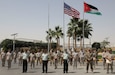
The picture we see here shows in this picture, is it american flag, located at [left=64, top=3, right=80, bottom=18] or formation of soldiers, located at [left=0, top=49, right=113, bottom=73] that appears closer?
formation of soldiers, located at [left=0, top=49, right=113, bottom=73]

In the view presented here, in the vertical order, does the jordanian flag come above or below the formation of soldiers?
above

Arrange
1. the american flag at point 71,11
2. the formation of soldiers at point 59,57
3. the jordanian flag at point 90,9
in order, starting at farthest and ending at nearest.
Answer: the jordanian flag at point 90,9, the american flag at point 71,11, the formation of soldiers at point 59,57

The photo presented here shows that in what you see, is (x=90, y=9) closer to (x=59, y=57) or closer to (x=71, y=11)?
(x=71, y=11)

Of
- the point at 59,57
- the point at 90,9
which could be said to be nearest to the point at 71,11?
the point at 90,9

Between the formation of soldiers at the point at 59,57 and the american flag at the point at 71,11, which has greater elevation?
the american flag at the point at 71,11

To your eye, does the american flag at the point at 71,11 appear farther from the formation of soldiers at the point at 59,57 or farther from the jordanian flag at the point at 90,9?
the formation of soldiers at the point at 59,57

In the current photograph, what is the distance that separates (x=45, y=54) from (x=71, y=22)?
47.4m

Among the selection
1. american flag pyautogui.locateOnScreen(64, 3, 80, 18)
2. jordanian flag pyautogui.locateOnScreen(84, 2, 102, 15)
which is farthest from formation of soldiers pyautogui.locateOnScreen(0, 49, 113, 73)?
jordanian flag pyautogui.locateOnScreen(84, 2, 102, 15)

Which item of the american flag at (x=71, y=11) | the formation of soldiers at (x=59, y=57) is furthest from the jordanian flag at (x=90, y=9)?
the formation of soldiers at (x=59, y=57)

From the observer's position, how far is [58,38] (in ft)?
314

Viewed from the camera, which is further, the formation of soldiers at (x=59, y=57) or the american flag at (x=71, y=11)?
the american flag at (x=71, y=11)

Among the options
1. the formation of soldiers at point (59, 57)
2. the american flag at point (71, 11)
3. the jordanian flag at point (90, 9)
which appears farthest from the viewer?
the jordanian flag at point (90, 9)

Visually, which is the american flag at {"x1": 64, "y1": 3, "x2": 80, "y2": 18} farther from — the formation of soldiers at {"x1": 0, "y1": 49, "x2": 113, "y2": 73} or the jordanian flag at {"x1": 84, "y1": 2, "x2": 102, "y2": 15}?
the formation of soldiers at {"x1": 0, "y1": 49, "x2": 113, "y2": 73}

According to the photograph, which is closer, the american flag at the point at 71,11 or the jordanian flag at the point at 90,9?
the american flag at the point at 71,11
